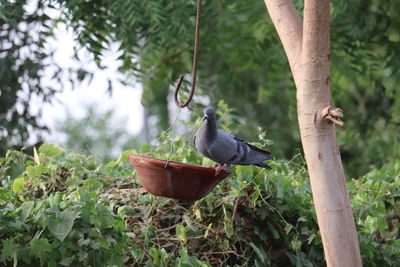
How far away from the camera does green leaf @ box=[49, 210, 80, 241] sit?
236 centimetres

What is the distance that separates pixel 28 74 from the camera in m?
5.42

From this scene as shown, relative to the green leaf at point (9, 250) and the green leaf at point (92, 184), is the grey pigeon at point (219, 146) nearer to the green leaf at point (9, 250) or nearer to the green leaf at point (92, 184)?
the green leaf at point (92, 184)

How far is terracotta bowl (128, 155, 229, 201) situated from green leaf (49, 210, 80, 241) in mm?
355

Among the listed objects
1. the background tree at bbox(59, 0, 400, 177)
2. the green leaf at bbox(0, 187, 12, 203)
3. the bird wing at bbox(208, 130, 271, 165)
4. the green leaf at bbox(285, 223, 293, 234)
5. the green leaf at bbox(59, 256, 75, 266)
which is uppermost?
the background tree at bbox(59, 0, 400, 177)

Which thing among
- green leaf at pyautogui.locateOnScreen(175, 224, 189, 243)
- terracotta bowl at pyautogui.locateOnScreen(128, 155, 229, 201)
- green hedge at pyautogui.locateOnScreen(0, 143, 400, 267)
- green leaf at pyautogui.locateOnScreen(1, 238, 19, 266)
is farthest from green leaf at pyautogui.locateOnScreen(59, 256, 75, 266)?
green leaf at pyautogui.locateOnScreen(175, 224, 189, 243)

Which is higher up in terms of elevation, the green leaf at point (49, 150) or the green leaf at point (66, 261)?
the green leaf at point (49, 150)

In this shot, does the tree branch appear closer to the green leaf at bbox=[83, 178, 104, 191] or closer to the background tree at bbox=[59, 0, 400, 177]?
the green leaf at bbox=[83, 178, 104, 191]

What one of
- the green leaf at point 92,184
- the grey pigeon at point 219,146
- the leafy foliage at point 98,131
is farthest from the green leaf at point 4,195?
the leafy foliage at point 98,131

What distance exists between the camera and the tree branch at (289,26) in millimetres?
2723

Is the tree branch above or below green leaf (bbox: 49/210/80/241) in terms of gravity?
above

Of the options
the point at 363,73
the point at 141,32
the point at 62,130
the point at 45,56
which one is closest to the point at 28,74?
the point at 45,56

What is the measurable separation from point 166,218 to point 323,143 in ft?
2.89

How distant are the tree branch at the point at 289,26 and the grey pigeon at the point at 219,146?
0.38 m

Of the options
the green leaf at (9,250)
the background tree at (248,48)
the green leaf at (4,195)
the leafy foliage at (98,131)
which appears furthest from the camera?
the leafy foliage at (98,131)
